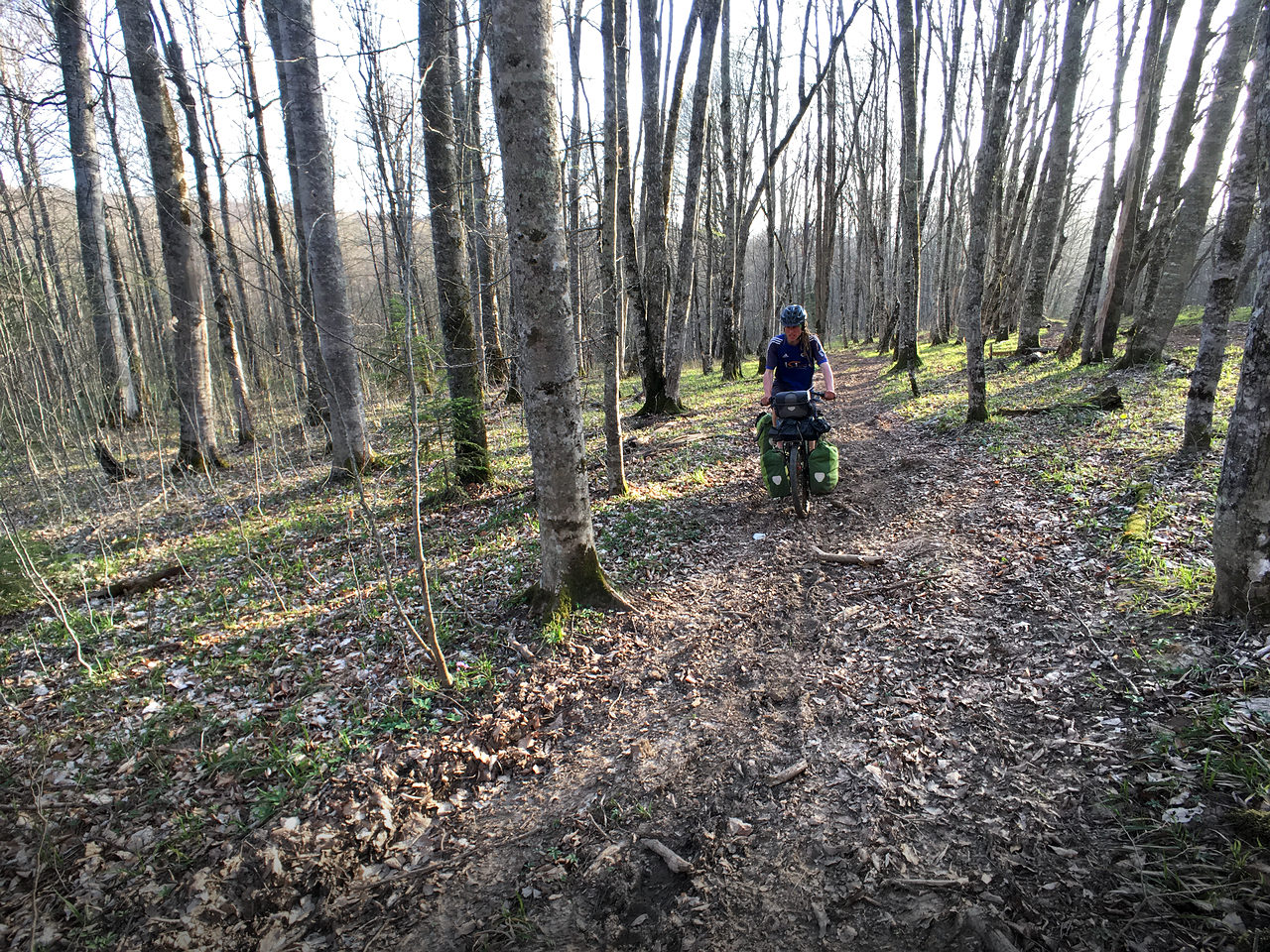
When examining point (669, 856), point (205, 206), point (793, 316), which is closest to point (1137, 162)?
point (793, 316)

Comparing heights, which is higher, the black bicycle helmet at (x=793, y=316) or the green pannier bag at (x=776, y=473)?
the black bicycle helmet at (x=793, y=316)

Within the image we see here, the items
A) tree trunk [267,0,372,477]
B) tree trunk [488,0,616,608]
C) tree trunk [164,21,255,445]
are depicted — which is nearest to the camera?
tree trunk [488,0,616,608]

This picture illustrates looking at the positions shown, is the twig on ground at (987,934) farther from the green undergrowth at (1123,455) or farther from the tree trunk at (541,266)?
the tree trunk at (541,266)

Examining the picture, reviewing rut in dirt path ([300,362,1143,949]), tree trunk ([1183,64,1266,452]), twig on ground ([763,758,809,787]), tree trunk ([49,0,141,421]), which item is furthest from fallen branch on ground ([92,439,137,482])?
tree trunk ([1183,64,1266,452])

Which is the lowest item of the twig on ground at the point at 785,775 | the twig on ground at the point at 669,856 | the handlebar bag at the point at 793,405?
the twig on ground at the point at 669,856

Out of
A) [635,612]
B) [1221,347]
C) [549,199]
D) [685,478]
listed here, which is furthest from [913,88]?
[635,612]

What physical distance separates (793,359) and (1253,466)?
4.11m

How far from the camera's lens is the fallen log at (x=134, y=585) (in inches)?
229

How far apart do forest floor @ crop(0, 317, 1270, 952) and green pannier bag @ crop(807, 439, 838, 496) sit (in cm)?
64

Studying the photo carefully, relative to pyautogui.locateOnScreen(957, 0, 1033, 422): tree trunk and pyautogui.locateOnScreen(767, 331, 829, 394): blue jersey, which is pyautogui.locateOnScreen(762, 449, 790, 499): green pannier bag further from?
pyautogui.locateOnScreen(957, 0, 1033, 422): tree trunk

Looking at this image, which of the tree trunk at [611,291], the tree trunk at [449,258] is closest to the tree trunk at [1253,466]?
the tree trunk at [611,291]

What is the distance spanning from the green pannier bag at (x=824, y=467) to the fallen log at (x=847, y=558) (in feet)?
3.87

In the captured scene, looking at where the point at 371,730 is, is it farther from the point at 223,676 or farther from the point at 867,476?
the point at 867,476

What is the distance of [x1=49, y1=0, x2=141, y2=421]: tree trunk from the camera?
10359 mm
